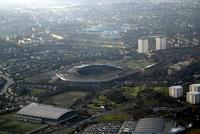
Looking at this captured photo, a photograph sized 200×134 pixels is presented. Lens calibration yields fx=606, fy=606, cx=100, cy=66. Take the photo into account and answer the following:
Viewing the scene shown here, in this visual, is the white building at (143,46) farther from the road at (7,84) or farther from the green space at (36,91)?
the green space at (36,91)

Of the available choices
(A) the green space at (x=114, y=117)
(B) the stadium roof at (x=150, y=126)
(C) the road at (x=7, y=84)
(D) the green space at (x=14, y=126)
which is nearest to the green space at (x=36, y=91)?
(C) the road at (x=7, y=84)

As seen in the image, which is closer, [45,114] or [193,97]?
[45,114]

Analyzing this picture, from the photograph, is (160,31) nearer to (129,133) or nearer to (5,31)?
(5,31)

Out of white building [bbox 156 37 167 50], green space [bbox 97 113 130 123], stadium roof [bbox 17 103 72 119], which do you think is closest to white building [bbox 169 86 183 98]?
green space [bbox 97 113 130 123]

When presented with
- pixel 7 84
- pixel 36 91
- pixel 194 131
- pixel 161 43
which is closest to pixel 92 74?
pixel 36 91

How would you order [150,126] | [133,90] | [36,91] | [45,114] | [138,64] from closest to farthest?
[150,126], [45,114], [133,90], [36,91], [138,64]

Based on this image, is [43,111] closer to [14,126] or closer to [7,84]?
[14,126]

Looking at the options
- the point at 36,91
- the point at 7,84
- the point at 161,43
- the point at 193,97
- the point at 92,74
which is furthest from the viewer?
the point at 161,43
